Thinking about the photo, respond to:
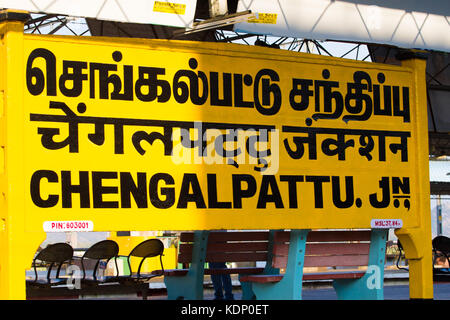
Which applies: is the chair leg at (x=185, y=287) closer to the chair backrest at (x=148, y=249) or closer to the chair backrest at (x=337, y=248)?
the chair backrest at (x=148, y=249)

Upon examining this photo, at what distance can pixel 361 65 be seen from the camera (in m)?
7.80

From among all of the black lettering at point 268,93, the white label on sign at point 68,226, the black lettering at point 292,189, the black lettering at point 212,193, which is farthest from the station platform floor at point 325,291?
the white label on sign at point 68,226

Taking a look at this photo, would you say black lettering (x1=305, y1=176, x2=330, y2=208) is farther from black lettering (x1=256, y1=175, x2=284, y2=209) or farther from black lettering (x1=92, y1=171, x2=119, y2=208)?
black lettering (x1=92, y1=171, x2=119, y2=208)

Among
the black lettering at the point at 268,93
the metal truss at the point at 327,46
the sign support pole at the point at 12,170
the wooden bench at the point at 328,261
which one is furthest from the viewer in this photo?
the metal truss at the point at 327,46

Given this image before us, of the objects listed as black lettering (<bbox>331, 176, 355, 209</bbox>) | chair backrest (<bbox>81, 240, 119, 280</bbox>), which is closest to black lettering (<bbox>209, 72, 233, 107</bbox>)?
black lettering (<bbox>331, 176, 355, 209</bbox>)

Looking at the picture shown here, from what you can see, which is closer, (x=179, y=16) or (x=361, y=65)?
(x=179, y=16)

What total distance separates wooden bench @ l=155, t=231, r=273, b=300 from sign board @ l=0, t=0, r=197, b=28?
2407 millimetres

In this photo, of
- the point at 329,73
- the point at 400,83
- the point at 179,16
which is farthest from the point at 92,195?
the point at 400,83

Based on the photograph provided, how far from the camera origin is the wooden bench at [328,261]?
25.9 feet

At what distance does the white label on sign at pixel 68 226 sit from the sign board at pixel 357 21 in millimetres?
2167

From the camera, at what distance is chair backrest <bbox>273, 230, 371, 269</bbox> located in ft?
27.9

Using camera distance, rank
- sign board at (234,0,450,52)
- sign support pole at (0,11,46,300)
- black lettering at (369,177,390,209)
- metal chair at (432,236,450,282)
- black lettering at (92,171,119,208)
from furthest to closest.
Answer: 1. metal chair at (432,236,450,282)
2. black lettering at (369,177,390,209)
3. sign board at (234,0,450,52)
4. black lettering at (92,171,119,208)
5. sign support pole at (0,11,46,300)
